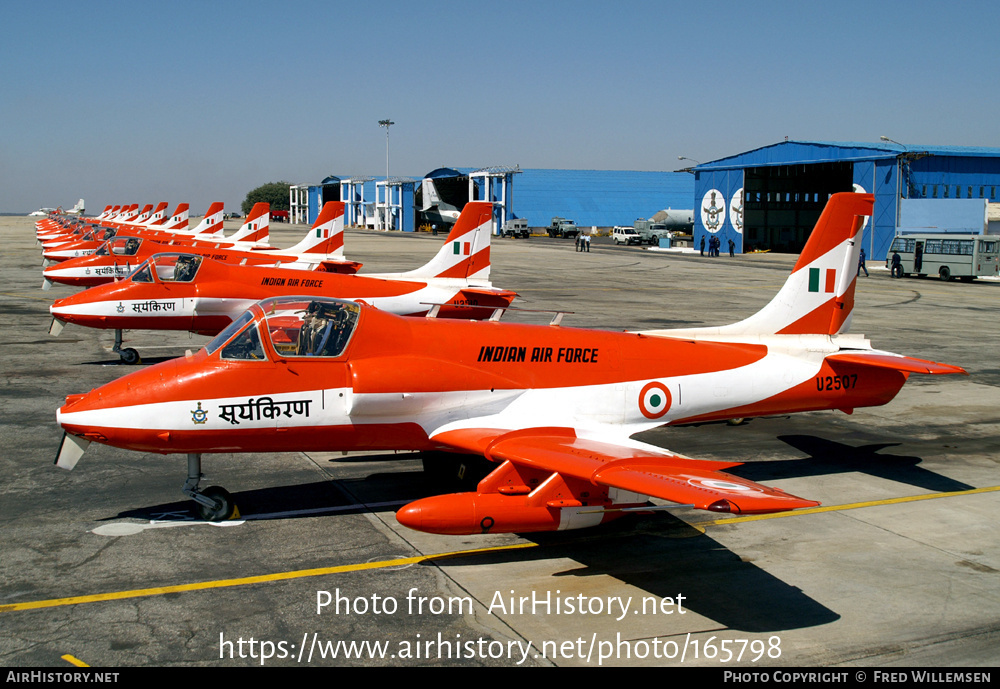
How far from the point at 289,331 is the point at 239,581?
3.16 metres

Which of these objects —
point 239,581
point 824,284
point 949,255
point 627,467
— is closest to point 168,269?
point 239,581

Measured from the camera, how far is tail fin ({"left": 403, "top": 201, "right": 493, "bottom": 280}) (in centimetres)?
2355

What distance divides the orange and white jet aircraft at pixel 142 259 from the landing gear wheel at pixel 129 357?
4.31m

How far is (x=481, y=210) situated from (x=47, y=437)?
13267mm

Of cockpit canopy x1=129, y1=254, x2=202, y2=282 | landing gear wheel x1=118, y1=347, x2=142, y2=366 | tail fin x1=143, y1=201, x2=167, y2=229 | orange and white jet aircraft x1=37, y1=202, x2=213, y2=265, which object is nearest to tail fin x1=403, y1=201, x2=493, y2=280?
cockpit canopy x1=129, y1=254, x2=202, y2=282

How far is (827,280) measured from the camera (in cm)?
1303

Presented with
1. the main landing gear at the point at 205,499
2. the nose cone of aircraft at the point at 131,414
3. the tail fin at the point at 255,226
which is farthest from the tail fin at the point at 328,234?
the nose cone of aircraft at the point at 131,414

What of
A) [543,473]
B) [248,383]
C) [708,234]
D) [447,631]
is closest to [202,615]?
[447,631]

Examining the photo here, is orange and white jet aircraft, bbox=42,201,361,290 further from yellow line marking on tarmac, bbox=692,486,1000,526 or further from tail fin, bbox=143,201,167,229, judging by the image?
tail fin, bbox=143,201,167,229

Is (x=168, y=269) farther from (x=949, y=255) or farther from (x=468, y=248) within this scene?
(x=949, y=255)

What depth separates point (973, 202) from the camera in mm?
59156

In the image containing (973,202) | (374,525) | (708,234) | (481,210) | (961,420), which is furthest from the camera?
(708,234)

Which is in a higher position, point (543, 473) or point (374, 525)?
point (543, 473)

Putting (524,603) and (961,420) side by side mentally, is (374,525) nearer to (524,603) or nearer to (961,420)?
(524,603)
